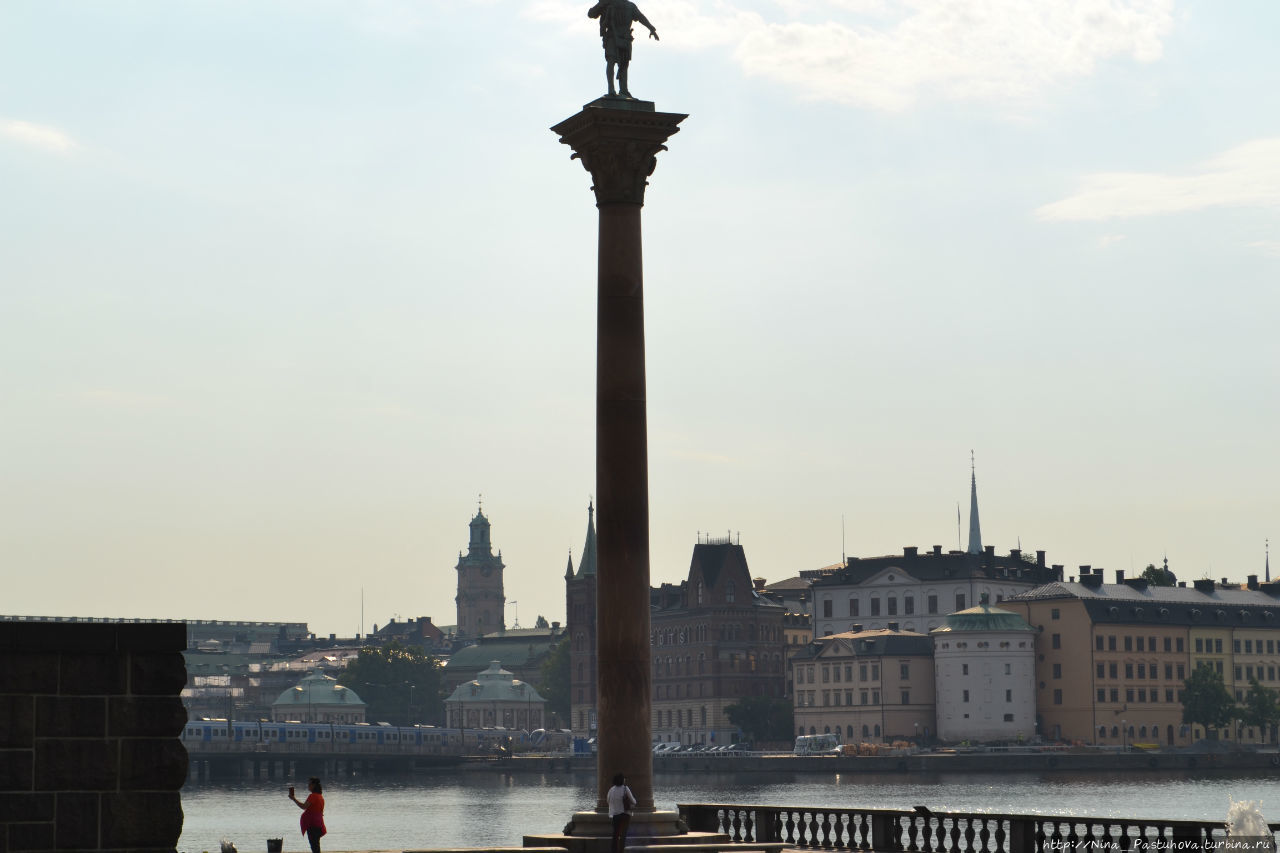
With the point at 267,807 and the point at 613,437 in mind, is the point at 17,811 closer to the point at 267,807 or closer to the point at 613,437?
the point at 613,437

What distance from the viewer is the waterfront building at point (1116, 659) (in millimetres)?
188500

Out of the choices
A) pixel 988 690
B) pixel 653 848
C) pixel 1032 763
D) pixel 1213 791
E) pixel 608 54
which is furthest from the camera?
pixel 988 690

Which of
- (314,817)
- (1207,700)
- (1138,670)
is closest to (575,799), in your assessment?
(1138,670)

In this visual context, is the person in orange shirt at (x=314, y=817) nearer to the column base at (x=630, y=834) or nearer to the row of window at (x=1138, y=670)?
the column base at (x=630, y=834)

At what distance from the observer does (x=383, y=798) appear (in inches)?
6181

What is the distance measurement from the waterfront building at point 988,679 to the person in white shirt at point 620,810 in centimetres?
16473

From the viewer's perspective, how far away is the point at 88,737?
16500mm

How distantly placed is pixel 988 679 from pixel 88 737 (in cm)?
17771

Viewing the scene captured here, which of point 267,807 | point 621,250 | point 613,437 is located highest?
point 621,250

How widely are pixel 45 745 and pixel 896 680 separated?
18417 centimetres

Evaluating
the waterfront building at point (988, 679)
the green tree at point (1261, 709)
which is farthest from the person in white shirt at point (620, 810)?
the green tree at point (1261, 709)

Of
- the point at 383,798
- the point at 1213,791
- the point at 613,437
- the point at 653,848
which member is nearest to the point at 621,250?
the point at 613,437

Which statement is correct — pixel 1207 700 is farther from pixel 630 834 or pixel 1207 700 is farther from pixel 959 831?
pixel 630 834

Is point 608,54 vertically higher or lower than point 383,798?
higher
